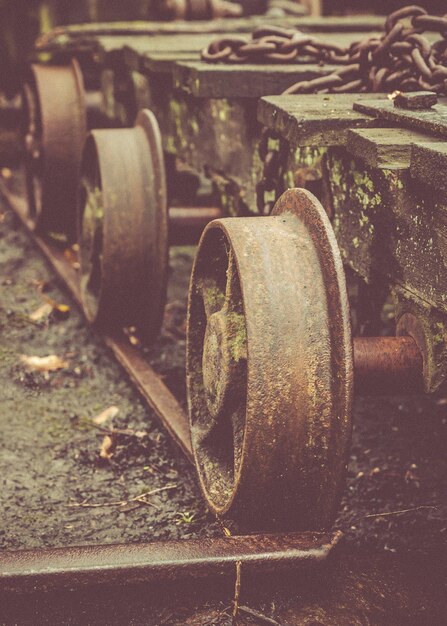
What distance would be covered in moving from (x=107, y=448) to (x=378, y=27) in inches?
135

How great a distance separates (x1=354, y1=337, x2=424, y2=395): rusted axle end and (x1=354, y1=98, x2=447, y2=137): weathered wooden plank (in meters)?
0.53

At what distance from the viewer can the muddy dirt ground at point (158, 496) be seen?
7.33 feet

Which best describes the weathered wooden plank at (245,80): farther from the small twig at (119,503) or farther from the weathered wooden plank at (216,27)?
the weathered wooden plank at (216,27)

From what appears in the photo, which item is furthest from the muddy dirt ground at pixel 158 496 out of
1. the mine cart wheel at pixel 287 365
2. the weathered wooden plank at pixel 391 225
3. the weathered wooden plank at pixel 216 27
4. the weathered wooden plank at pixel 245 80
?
the weathered wooden plank at pixel 216 27

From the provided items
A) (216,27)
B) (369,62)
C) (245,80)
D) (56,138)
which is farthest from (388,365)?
(216,27)

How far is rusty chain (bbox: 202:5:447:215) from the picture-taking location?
9.23ft

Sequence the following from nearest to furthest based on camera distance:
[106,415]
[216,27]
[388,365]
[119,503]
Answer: [388,365] < [119,503] < [106,415] < [216,27]

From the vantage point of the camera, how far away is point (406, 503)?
2.91 m

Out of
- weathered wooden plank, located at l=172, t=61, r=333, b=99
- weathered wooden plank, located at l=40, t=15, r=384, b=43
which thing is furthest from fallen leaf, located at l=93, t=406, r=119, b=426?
weathered wooden plank, located at l=40, t=15, r=384, b=43

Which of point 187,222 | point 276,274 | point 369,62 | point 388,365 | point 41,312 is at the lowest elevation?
point 41,312

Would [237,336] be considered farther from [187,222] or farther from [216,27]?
[216,27]

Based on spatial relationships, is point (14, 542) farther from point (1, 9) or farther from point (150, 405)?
point (1, 9)

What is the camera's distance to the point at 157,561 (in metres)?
2.15

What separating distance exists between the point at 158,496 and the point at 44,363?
1.24 meters
